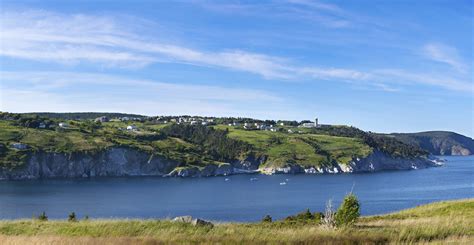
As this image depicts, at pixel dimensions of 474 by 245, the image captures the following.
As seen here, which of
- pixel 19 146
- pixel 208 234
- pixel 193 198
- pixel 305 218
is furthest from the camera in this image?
pixel 19 146

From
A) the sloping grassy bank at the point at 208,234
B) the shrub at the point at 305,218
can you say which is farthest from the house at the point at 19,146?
the sloping grassy bank at the point at 208,234

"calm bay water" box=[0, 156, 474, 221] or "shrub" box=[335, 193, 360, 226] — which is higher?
"shrub" box=[335, 193, 360, 226]

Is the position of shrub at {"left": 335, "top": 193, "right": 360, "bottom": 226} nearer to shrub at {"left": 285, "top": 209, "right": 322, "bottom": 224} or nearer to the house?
shrub at {"left": 285, "top": 209, "right": 322, "bottom": 224}

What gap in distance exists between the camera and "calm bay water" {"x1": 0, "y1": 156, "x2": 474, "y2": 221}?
9762 cm

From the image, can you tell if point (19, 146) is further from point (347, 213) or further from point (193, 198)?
point (347, 213)

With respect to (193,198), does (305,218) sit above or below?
above

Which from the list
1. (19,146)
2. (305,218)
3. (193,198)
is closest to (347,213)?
(305,218)

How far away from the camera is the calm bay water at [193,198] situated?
320 ft

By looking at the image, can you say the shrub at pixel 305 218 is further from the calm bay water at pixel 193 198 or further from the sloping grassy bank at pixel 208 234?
the calm bay water at pixel 193 198

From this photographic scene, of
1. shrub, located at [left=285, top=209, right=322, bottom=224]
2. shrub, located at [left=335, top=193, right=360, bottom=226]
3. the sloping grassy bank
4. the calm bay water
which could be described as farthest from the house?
shrub, located at [left=335, top=193, right=360, bottom=226]

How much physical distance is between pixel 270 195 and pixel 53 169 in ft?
319

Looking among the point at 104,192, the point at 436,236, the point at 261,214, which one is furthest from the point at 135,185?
the point at 436,236

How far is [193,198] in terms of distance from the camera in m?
126

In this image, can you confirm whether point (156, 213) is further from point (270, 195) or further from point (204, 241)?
point (204, 241)
